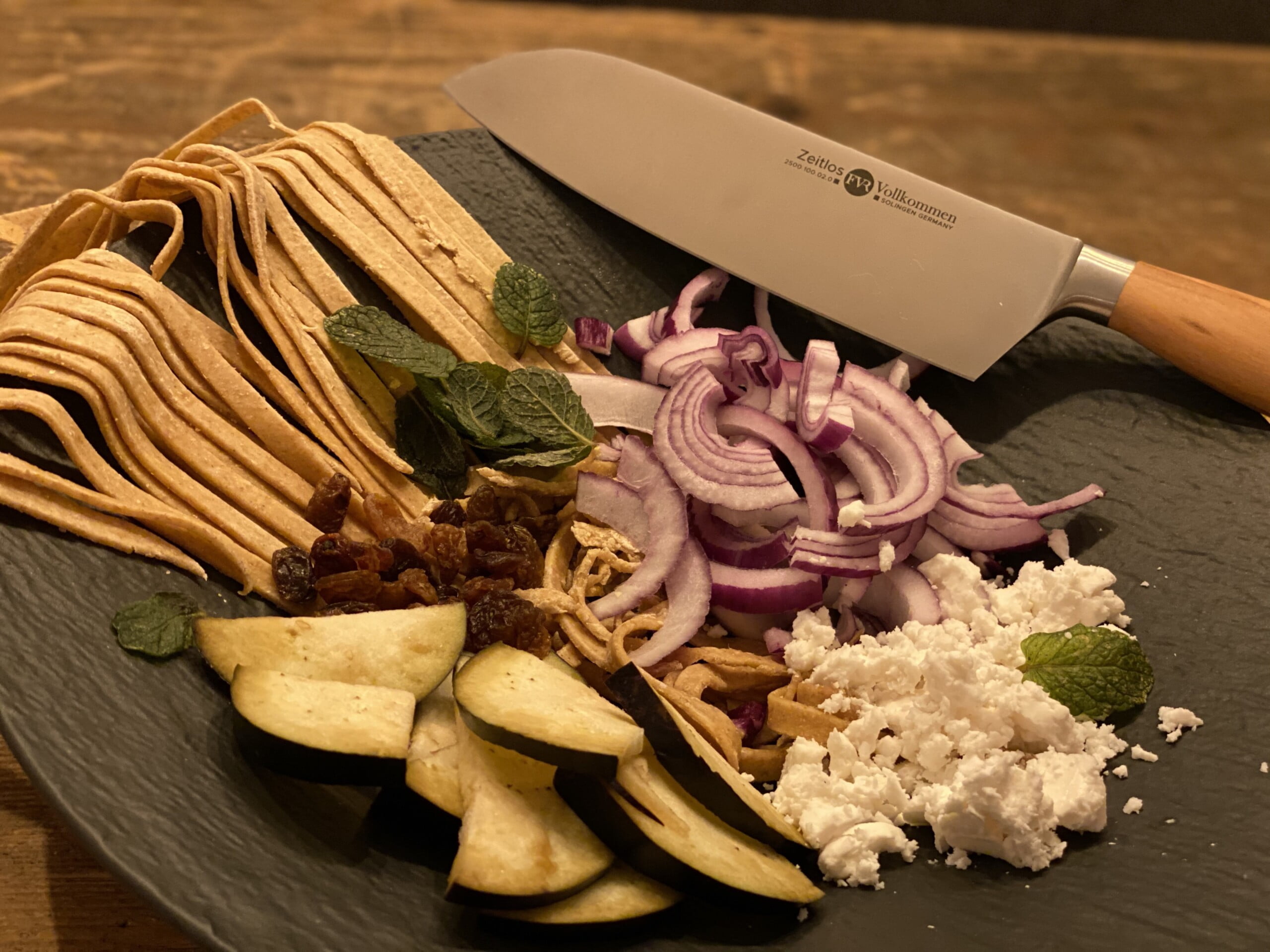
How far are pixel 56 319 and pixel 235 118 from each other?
0.82 m

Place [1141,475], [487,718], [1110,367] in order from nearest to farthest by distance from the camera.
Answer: [487,718] → [1141,475] → [1110,367]

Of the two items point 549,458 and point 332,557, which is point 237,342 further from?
point 549,458

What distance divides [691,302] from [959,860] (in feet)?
4.92

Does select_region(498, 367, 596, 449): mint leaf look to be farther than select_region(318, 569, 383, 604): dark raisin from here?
Yes

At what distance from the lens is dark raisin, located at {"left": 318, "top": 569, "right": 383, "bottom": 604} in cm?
201

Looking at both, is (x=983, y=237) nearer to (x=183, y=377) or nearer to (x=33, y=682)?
(x=183, y=377)

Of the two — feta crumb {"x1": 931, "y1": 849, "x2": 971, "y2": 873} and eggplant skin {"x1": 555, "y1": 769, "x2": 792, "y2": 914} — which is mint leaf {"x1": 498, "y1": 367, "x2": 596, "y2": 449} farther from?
feta crumb {"x1": 931, "y1": 849, "x2": 971, "y2": 873}

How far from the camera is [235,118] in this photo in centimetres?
263

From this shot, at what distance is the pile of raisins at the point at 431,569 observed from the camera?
202 centimetres

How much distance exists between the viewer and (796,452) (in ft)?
7.82

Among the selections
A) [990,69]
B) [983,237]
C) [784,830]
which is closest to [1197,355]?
[983,237]

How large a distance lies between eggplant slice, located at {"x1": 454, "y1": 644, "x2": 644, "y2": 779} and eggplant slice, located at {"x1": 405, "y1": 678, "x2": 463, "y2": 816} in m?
0.08

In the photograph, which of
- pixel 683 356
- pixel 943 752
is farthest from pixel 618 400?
pixel 943 752

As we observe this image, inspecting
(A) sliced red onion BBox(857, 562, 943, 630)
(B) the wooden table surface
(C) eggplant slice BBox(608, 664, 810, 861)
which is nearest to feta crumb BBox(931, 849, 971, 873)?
(C) eggplant slice BBox(608, 664, 810, 861)
